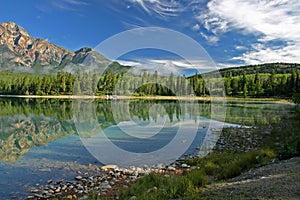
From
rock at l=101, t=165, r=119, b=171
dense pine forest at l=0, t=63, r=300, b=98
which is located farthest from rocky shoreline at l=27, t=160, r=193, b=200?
dense pine forest at l=0, t=63, r=300, b=98

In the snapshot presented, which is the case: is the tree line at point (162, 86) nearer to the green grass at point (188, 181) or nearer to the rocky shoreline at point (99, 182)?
the rocky shoreline at point (99, 182)

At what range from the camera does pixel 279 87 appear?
10062cm

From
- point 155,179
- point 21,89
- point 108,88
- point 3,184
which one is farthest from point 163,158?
point 21,89

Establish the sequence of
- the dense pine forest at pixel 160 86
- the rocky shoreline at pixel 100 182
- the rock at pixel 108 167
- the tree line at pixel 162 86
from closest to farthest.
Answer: the rocky shoreline at pixel 100 182
the rock at pixel 108 167
the dense pine forest at pixel 160 86
the tree line at pixel 162 86

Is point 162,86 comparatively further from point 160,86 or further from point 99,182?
point 99,182

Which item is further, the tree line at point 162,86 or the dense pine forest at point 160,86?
the tree line at point 162,86

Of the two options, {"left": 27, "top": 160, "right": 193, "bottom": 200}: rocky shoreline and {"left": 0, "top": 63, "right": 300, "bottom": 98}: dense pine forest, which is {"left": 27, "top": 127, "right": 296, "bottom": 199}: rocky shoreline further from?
{"left": 0, "top": 63, "right": 300, "bottom": 98}: dense pine forest

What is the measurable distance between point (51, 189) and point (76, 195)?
128 centimetres

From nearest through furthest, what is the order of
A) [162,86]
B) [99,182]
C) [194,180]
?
[194,180] → [99,182] → [162,86]

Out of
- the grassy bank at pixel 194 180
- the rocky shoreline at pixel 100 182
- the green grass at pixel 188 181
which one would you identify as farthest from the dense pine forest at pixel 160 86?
the grassy bank at pixel 194 180

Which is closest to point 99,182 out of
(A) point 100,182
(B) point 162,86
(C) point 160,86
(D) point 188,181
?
(A) point 100,182

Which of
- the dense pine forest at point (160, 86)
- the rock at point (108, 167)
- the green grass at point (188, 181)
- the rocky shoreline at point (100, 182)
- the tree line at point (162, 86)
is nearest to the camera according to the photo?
the green grass at point (188, 181)

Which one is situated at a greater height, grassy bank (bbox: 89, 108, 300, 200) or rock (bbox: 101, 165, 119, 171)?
grassy bank (bbox: 89, 108, 300, 200)

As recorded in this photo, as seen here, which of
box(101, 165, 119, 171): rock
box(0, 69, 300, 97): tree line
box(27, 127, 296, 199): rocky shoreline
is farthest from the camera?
box(0, 69, 300, 97): tree line
